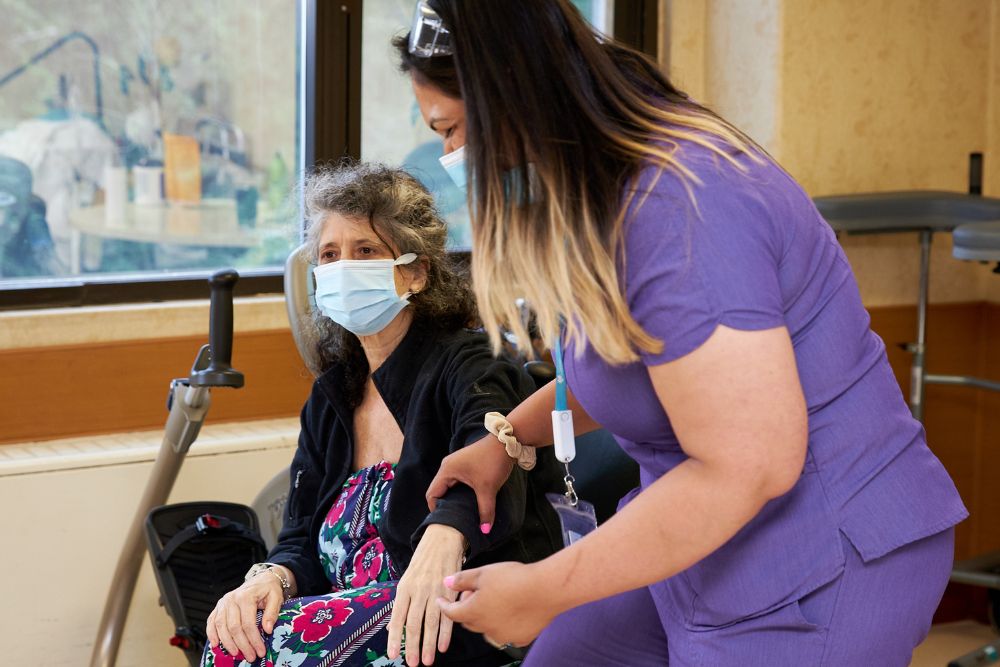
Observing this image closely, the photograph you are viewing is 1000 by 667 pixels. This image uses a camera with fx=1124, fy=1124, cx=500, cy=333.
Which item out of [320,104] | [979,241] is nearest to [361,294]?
[320,104]

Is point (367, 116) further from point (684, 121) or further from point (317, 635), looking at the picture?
point (684, 121)

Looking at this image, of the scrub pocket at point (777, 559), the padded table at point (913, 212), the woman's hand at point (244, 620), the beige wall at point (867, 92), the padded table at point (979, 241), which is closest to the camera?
the scrub pocket at point (777, 559)

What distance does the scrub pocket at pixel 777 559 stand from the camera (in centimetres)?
111

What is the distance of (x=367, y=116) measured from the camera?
3.50m

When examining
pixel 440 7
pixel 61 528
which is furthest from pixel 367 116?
pixel 440 7

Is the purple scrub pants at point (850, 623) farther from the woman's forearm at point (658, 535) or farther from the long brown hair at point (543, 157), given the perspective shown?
the long brown hair at point (543, 157)

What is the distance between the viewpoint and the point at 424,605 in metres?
1.45

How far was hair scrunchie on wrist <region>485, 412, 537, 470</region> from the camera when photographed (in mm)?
1494

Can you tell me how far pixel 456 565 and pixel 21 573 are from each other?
1476 millimetres

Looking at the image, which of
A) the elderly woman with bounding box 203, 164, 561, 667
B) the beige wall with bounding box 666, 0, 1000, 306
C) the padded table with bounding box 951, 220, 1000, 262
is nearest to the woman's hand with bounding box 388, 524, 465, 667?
the elderly woman with bounding box 203, 164, 561, 667

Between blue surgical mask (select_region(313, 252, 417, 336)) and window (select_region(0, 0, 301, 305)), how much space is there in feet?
4.14

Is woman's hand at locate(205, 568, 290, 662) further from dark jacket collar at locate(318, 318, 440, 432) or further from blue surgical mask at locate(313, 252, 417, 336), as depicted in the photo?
blue surgical mask at locate(313, 252, 417, 336)

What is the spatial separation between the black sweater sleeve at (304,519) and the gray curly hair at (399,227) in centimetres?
16

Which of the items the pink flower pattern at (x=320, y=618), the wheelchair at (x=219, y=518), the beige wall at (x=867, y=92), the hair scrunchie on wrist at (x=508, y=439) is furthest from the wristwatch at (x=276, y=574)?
the beige wall at (x=867, y=92)
